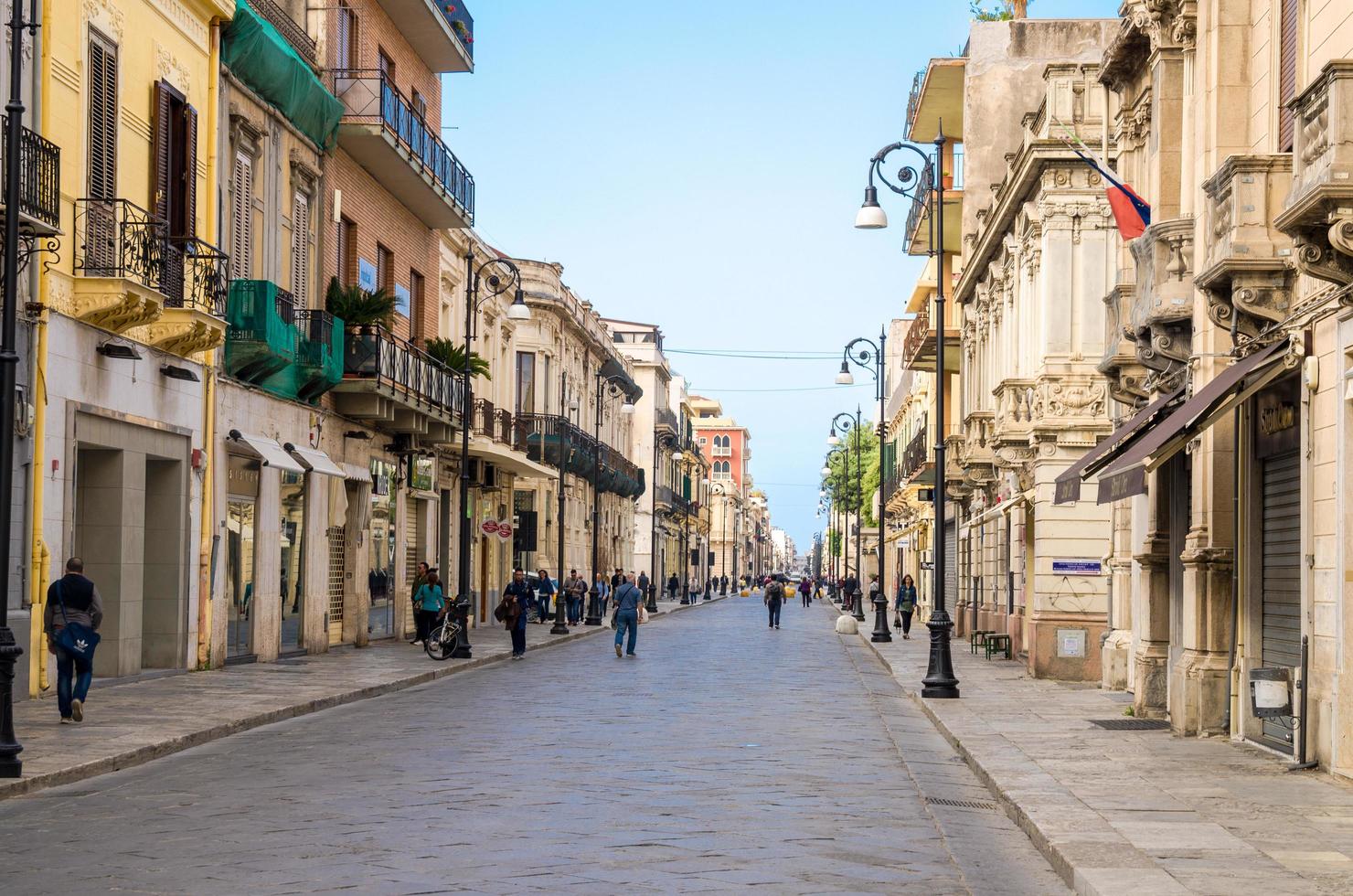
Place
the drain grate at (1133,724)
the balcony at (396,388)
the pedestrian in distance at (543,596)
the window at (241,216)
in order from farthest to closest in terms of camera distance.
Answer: the pedestrian in distance at (543,596)
the balcony at (396,388)
the window at (241,216)
the drain grate at (1133,724)

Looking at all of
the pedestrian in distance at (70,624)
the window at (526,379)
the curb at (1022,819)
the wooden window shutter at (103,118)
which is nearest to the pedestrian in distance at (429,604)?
the wooden window shutter at (103,118)

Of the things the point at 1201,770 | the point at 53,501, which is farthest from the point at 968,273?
the point at 1201,770

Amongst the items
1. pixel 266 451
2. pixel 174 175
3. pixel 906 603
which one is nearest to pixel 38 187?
pixel 174 175

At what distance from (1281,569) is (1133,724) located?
11.5 ft

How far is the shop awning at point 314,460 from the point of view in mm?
29250

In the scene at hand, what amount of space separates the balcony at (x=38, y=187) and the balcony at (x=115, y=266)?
1930 mm

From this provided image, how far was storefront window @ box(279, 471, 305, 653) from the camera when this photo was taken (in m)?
30.2

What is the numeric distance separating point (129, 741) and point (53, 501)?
607 cm

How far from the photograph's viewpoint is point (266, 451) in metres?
27.5

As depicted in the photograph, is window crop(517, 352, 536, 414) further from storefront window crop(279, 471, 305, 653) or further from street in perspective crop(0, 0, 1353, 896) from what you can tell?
storefront window crop(279, 471, 305, 653)


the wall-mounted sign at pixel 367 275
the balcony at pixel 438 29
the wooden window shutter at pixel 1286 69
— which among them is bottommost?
the wooden window shutter at pixel 1286 69

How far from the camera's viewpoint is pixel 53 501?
20.5 meters

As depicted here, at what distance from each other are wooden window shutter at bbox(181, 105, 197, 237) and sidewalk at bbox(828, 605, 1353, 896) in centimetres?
1212

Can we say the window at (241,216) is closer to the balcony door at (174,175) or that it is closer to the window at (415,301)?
the balcony door at (174,175)
